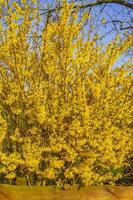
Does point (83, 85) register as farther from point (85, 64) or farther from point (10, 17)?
point (10, 17)

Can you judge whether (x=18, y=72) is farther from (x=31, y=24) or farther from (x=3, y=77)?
(x=31, y=24)

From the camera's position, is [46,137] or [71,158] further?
[46,137]

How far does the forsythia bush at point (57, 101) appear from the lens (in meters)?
3.66

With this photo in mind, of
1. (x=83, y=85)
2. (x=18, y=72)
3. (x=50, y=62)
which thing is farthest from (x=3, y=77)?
(x=83, y=85)

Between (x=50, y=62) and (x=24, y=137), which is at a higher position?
(x=50, y=62)

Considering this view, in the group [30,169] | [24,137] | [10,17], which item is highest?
[10,17]

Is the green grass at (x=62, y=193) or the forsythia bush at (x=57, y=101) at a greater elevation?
the forsythia bush at (x=57, y=101)

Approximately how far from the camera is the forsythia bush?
12.0 ft

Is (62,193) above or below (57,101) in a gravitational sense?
below

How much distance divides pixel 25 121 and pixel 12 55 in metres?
0.57

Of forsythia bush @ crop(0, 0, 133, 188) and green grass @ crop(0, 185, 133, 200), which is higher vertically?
forsythia bush @ crop(0, 0, 133, 188)

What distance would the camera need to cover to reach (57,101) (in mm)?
3717

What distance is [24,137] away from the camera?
3.81m

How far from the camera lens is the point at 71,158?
3.63m
